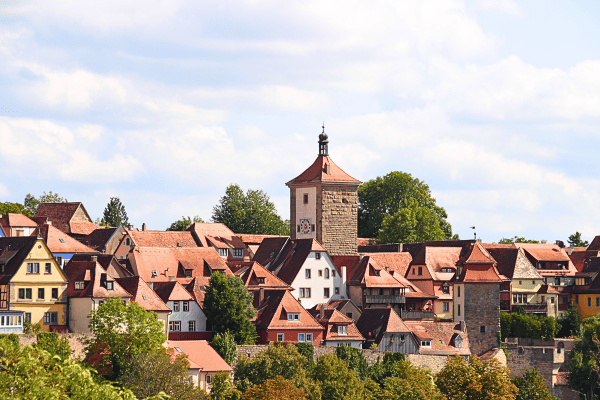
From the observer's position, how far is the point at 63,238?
331ft

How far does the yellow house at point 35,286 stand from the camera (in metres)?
82.1

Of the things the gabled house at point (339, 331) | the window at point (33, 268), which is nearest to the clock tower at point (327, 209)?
the gabled house at point (339, 331)

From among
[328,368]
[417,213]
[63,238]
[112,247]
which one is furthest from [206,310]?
[417,213]

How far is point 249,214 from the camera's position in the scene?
150750 millimetres

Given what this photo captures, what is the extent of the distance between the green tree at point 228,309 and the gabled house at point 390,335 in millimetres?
10670

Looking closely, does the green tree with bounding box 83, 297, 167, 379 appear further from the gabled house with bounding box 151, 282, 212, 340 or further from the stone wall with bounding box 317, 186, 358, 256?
the stone wall with bounding box 317, 186, 358, 256

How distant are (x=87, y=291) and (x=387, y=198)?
72.4 metres

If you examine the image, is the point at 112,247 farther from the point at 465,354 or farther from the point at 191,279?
the point at 465,354

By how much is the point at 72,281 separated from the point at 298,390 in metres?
21.5

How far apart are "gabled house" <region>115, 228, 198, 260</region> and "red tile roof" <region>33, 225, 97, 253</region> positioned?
5.16 meters

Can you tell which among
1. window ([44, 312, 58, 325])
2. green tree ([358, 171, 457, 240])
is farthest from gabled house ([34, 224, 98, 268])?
green tree ([358, 171, 457, 240])

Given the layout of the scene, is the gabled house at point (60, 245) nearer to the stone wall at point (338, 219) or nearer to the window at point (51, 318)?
the window at point (51, 318)

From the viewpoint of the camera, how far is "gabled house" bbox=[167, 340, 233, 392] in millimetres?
75500

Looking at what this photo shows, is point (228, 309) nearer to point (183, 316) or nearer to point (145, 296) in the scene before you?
point (183, 316)
